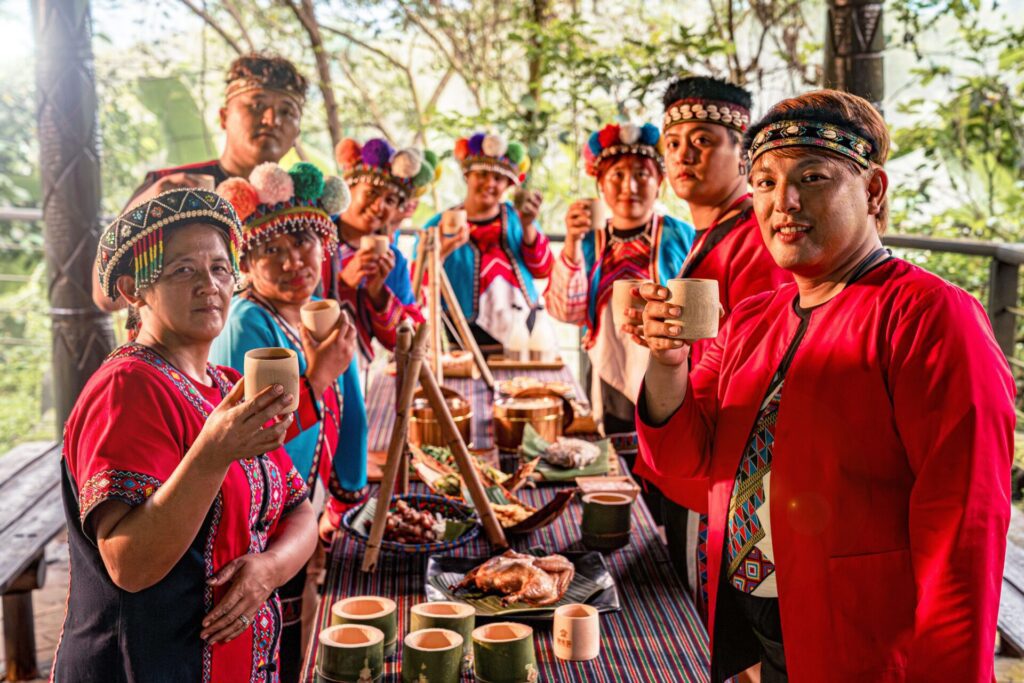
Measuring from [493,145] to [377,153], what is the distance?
3.66ft

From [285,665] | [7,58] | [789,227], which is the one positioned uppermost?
[7,58]

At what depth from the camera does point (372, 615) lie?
2049 mm

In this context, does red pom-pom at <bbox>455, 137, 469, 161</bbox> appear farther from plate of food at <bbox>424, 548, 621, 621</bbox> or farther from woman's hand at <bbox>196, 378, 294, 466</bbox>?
woman's hand at <bbox>196, 378, 294, 466</bbox>

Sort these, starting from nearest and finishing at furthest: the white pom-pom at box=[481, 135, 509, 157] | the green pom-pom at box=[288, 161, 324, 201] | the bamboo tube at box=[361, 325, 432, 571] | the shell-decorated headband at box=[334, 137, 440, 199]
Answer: the bamboo tube at box=[361, 325, 432, 571] → the green pom-pom at box=[288, 161, 324, 201] → the shell-decorated headband at box=[334, 137, 440, 199] → the white pom-pom at box=[481, 135, 509, 157]

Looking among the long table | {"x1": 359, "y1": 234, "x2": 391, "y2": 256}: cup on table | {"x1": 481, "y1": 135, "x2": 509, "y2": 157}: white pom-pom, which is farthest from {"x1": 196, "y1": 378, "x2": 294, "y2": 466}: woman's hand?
{"x1": 481, "y1": 135, "x2": 509, "y2": 157}: white pom-pom

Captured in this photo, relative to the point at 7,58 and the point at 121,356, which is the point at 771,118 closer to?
the point at 121,356

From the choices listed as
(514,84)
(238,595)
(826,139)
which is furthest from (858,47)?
(514,84)

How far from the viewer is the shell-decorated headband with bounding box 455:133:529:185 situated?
5.04m

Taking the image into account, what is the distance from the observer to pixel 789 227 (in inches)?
69.0

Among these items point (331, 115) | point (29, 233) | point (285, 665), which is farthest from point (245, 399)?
point (29, 233)

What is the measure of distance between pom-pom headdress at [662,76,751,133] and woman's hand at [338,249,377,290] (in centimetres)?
134

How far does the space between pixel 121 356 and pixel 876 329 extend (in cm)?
141

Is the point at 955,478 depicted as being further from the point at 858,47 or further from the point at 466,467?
the point at 858,47

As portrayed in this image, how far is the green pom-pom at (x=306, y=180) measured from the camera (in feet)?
9.12
